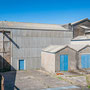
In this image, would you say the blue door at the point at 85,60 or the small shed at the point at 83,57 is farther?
the blue door at the point at 85,60

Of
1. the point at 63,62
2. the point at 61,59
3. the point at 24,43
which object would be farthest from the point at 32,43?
the point at 63,62

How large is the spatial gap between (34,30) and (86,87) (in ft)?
49.8

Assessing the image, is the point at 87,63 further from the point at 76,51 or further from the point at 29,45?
the point at 29,45

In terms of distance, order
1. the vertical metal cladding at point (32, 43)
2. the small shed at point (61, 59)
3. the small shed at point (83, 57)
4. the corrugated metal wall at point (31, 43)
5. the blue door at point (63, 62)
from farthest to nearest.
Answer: the vertical metal cladding at point (32, 43)
the corrugated metal wall at point (31, 43)
the small shed at point (83, 57)
the blue door at point (63, 62)
the small shed at point (61, 59)

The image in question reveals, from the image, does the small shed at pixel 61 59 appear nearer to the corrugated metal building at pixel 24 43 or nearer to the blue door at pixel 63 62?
the blue door at pixel 63 62

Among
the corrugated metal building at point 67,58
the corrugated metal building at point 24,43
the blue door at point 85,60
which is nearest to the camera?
the corrugated metal building at point 67,58

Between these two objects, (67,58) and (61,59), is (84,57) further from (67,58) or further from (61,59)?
(61,59)

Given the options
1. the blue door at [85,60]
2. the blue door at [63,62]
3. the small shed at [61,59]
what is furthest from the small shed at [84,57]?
the blue door at [63,62]

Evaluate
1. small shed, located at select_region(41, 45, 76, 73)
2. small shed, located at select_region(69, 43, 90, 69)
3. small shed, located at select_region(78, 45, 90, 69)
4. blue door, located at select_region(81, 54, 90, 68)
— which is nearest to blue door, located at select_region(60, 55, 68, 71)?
small shed, located at select_region(41, 45, 76, 73)

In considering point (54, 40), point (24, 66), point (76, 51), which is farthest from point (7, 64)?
point (76, 51)

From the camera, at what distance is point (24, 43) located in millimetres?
26328

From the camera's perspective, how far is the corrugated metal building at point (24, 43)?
25484 mm

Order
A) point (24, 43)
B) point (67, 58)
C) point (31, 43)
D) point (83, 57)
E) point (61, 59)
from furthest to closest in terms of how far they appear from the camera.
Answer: point (31, 43), point (24, 43), point (83, 57), point (67, 58), point (61, 59)

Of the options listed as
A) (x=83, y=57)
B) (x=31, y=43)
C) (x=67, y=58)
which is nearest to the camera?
(x=67, y=58)
